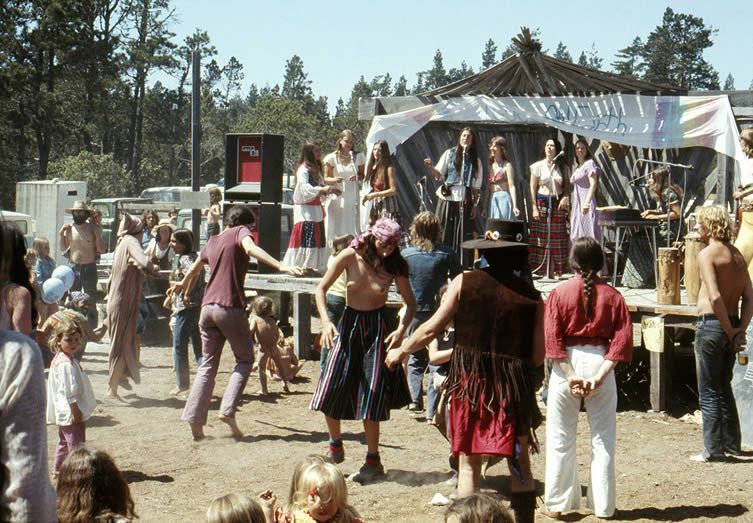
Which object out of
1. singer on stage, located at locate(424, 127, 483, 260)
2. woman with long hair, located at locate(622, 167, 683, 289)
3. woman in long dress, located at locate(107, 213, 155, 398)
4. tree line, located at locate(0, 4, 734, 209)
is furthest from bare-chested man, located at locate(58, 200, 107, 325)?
tree line, located at locate(0, 4, 734, 209)

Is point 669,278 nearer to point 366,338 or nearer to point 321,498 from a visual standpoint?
point 366,338

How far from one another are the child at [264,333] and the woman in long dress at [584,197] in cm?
414

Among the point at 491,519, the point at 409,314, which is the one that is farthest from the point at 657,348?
the point at 491,519

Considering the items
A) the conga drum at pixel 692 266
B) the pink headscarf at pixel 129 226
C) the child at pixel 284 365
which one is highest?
the pink headscarf at pixel 129 226

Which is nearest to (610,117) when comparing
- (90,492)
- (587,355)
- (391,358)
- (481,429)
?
(587,355)

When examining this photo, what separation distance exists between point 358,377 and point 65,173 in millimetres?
39773

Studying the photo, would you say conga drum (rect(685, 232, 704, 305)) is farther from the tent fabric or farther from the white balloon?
the white balloon

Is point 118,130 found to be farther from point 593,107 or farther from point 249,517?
point 249,517

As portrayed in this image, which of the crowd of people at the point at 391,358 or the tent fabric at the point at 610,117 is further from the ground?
the tent fabric at the point at 610,117

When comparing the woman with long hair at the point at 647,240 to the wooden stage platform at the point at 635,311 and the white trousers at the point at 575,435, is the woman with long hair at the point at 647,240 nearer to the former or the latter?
the wooden stage platform at the point at 635,311

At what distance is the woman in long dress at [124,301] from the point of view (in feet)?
33.2

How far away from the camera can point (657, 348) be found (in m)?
10.3

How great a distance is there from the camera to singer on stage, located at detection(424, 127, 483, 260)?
12.9 m

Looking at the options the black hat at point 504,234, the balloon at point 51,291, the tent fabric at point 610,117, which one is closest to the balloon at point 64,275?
the balloon at point 51,291
